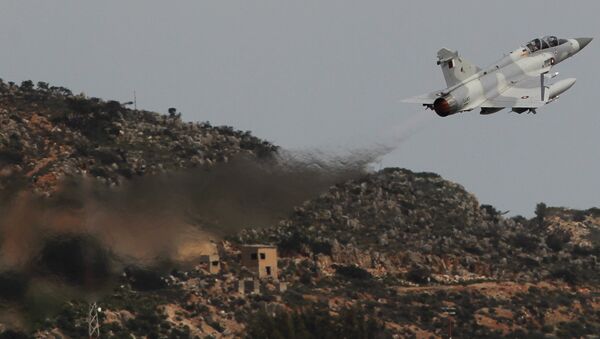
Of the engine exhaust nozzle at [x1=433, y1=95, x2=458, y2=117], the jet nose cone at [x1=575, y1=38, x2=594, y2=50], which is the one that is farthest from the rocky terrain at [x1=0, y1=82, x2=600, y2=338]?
the jet nose cone at [x1=575, y1=38, x2=594, y2=50]

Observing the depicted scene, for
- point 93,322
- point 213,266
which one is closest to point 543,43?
point 93,322

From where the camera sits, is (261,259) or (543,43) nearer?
(543,43)

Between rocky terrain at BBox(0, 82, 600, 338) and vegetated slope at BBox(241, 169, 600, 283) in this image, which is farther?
vegetated slope at BBox(241, 169, 600, 283)

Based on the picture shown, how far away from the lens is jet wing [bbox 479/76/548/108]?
81125 mm

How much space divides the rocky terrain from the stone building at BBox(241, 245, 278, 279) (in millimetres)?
932

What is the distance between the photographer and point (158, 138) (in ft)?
542

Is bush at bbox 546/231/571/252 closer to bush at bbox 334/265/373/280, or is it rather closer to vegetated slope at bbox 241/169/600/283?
vegetated slope at bbox 241/169/600/283

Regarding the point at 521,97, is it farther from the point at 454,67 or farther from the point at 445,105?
the point at 445,105

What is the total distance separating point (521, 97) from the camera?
81625 mm

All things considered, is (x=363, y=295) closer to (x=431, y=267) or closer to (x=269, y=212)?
(x=431, y=267)

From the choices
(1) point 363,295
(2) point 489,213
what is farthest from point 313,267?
(2) point 489,213

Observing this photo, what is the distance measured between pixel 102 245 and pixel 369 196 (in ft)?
320

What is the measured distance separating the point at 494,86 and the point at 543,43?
7.94m

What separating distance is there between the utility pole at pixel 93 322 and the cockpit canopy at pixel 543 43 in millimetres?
37938
